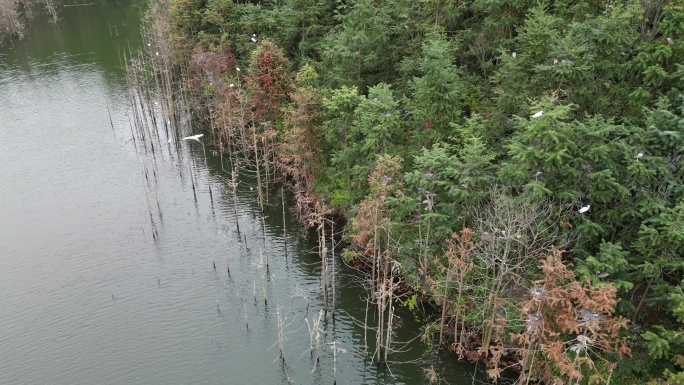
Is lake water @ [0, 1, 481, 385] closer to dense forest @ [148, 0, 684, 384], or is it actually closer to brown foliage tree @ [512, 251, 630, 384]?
dense forest @ [148, 0, 684, 384]

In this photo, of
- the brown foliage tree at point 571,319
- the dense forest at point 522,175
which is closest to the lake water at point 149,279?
the dense forest at point 522,175

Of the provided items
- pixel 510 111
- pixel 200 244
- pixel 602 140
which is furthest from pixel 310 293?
pixel 602 140

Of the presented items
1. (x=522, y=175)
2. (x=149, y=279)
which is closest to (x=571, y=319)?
(x=522, y=175)

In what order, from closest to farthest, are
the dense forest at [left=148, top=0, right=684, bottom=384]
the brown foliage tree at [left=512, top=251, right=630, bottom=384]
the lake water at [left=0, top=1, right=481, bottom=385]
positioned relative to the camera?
the brown foliage tree at [left=512, top=251, right=630, bottom=384] < the dense forest at [left=148, top=0, right=684, bottom=384] < the lake water at [left=0, top=1, right=481, bottom=385]

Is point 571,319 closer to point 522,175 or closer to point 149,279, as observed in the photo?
point 522,175

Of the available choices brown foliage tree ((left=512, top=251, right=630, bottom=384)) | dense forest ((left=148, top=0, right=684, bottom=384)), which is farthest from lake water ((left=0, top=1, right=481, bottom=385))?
brown foliage tree ((left=512, top=251, right=630, bottom=384))

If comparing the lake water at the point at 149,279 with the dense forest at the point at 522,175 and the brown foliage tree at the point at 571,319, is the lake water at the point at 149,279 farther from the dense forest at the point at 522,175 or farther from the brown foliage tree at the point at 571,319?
the brown foliage tree at the point at 571,319

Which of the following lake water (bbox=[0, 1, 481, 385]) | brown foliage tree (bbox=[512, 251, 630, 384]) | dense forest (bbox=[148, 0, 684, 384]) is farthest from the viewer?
lake water (bbox=[0, 1, 481, 385])

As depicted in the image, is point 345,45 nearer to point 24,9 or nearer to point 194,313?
point 194,313
